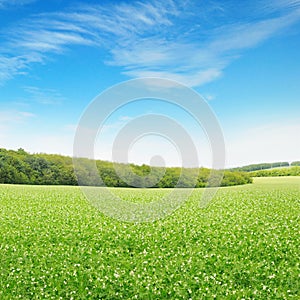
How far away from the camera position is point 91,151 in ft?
99.5

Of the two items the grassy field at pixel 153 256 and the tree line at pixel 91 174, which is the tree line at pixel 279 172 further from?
the grassy field at pixel 153 256

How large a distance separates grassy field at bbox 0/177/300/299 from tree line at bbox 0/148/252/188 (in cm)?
3624

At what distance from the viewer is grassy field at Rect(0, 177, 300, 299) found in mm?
12102

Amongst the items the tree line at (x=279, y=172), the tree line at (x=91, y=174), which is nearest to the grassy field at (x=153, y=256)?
the tree line at (x=91, y=174)

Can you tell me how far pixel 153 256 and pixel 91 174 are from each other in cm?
4648

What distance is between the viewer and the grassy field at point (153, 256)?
12102mm

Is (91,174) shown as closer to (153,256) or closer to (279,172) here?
(279,172)

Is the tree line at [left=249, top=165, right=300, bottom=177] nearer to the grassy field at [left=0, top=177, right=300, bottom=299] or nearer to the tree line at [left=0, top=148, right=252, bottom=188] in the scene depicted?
the tree line at [left=0, top=148, right=252, bottom=188]

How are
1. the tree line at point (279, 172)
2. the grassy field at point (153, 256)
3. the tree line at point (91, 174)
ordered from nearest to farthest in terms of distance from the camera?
the grassy field at point (153, 256)
the tree line at point (91, 174)
the tree line at point (279, 172)

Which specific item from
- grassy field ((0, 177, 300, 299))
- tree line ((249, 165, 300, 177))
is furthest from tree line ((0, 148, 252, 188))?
grassy field ((0, 177, 300, 299))

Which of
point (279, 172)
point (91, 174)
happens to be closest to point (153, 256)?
point (91, 174)

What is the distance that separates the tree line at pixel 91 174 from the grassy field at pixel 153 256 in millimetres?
36241

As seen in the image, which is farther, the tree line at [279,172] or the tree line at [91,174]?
the tree line at [279,172]

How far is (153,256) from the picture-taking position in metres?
14.6
